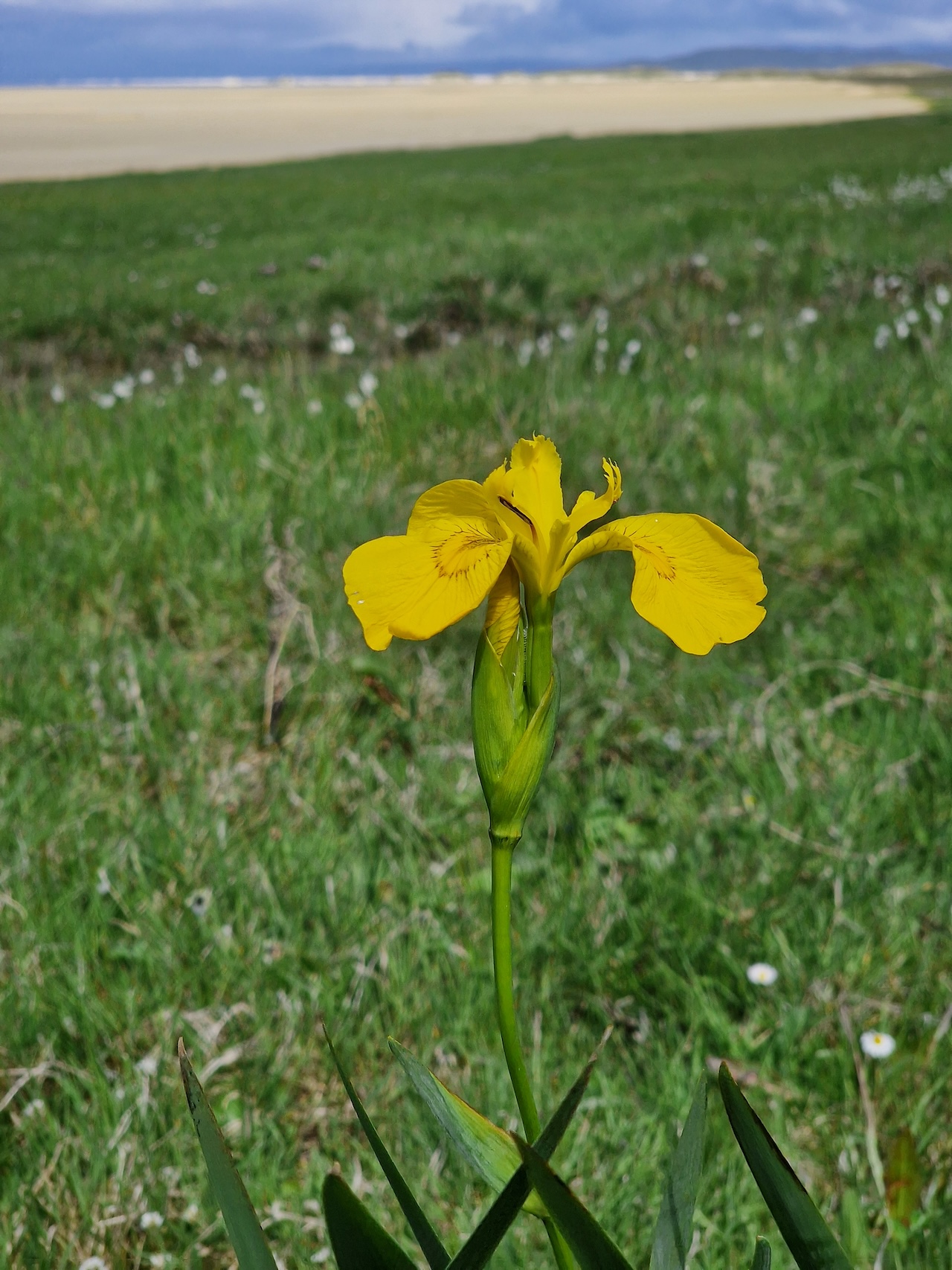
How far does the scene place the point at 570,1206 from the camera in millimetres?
592

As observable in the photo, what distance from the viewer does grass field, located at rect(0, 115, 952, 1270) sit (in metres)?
1.35

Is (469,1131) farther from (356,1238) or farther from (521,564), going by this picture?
(521,564)

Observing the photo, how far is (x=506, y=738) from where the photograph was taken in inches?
29.0

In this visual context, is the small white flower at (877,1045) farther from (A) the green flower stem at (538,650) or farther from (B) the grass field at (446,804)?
(A) the green flower stem at (538,650)

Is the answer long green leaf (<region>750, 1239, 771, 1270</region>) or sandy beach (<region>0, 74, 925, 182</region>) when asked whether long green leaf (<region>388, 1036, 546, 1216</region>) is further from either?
sandy beach (<region>0, 74, 925, 182</region>)

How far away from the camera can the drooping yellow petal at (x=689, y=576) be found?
0.71m

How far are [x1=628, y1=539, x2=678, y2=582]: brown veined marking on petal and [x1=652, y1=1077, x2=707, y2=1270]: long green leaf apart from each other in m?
0.37

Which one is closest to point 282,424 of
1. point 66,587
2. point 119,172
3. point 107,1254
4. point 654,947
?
point 66,587

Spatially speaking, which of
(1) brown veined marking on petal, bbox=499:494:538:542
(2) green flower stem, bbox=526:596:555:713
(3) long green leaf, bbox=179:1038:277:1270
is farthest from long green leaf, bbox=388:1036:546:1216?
(1) brown veined marking on petal, bbox=499:494:538:542

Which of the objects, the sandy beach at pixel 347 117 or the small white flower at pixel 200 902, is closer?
the small white flower at pixel 200 902

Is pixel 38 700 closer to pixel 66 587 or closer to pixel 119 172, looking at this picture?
pixel 66 587

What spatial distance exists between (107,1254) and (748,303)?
5.25 meters

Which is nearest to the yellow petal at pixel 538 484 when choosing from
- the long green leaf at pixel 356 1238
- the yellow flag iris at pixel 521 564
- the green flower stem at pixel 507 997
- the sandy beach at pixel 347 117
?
the yellow flag iris at pixel 521 564

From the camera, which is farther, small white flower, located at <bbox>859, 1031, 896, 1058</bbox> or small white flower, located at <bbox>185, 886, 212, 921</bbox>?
small white flower, located at <bbox>185, 886, 212, 921</bbox>
